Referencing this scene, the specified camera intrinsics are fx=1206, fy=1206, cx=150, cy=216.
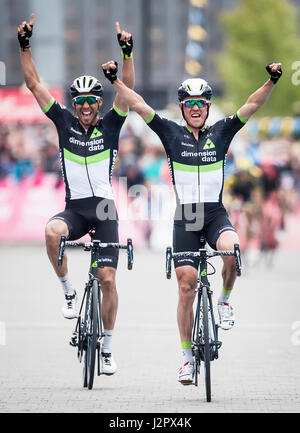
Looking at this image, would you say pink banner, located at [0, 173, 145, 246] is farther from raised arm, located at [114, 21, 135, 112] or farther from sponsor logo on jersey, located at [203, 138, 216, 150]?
sponsor logo on jersey, located at [203, 138, 216, 150]

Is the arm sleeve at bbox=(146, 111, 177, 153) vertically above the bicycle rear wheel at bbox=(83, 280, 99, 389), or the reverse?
the arm sleeve at bbox=(146, 111, 177, 153)

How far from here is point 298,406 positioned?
7.98 m

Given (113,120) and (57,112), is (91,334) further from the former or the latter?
(57,112)

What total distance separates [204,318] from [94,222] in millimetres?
1403

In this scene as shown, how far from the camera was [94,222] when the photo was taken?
9.47m

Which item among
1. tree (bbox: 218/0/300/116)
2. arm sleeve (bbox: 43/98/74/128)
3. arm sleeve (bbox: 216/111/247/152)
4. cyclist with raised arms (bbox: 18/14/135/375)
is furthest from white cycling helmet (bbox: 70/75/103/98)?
tree (bbox: 218/0/300/116)

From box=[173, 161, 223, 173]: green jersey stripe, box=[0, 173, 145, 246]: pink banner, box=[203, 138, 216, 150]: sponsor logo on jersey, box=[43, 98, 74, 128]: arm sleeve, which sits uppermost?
box=[0, 173, 145, 246]: pink banner

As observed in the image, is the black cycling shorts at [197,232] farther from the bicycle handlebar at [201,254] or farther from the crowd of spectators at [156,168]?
the crowd of spectators at [156,168]

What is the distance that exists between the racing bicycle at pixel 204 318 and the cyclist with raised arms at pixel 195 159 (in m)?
0.10

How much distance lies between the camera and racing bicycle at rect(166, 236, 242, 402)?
335 inches

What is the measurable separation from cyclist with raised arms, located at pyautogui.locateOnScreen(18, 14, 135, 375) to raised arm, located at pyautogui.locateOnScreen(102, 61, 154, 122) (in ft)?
0.79

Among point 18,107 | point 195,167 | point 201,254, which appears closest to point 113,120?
point 195,167
